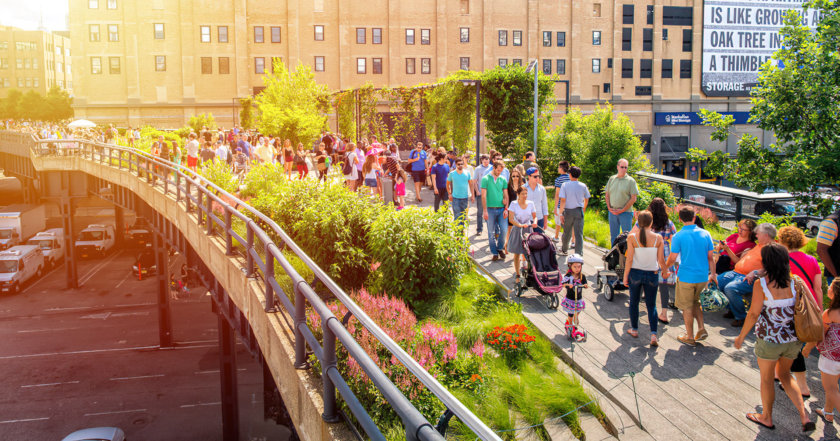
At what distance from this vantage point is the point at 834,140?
35.3 ft

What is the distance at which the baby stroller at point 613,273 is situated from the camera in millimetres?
10406

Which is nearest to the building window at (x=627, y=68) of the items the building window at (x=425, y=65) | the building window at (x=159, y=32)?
the building window at (x=425, y=65)

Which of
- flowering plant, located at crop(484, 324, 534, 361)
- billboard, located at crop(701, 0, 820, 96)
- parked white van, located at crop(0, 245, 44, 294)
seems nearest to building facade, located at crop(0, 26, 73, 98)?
parked white van, located at crop(0, 245, 44, 294)

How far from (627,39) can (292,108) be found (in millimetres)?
47652

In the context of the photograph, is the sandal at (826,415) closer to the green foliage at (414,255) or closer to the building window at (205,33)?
the green foliage at (414,255)

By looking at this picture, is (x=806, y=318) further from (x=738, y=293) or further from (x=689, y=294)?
(x=738, y=293)

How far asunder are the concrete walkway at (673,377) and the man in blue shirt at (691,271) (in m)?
0.34

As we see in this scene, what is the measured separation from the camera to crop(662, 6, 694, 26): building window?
69188mm

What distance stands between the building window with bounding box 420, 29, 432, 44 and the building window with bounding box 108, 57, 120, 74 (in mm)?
30255

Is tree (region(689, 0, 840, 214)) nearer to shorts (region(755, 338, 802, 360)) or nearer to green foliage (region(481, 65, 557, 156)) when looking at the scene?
shorts (region(755, 338, 802, 360))

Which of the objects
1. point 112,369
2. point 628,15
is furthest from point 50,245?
point 628,15

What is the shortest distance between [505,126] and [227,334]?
1245cm

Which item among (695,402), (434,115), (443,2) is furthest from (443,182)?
(443,2)

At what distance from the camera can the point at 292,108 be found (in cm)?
3475
